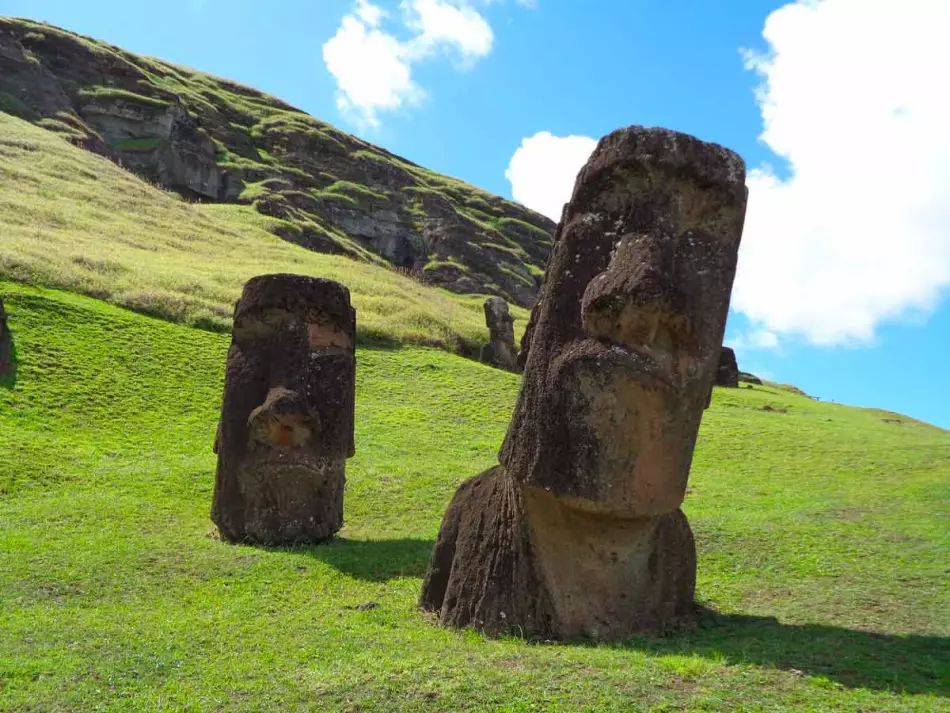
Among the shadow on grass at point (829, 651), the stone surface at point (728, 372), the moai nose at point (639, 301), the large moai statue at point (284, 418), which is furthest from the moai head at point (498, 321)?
the moai nose at point (639, 301)

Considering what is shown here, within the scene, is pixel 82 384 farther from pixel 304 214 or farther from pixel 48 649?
pixel 304 214

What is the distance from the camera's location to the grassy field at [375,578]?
17.7 ft

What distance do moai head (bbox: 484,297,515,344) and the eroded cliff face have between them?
2915 centimetres

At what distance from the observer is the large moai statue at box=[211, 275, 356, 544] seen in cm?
1120

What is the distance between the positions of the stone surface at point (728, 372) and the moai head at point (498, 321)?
31.4 ft

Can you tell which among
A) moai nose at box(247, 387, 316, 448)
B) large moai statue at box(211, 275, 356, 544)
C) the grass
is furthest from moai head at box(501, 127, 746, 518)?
the grass

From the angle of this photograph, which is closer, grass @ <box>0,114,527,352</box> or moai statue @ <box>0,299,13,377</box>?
moai statue @ <box>0,299,13,377</box>

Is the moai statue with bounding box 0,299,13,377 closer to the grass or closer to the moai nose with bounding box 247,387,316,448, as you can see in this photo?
the grass

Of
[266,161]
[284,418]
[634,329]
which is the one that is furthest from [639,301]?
[266,161]

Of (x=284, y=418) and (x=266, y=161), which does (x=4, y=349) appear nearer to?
(x=284, y=418)

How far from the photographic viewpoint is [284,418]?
1098 centimetres

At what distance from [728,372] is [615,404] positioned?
105 feet

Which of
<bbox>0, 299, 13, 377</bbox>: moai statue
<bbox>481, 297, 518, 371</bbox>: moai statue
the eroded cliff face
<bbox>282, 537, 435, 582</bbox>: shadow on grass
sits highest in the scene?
the eroded cliff face

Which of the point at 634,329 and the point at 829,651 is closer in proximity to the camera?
the point at 829,651
